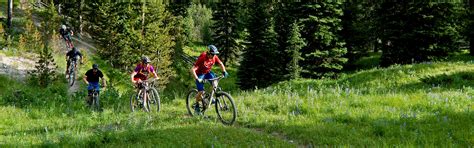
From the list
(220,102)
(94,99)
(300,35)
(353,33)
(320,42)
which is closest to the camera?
(220,102)

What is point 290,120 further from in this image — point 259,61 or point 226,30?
point 226,30

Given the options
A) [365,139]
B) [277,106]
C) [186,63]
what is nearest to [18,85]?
[277,106]

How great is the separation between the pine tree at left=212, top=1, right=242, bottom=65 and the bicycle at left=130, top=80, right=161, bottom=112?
49489 millimetres

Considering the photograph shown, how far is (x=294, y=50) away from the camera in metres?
34.3

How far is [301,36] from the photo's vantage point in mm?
35344

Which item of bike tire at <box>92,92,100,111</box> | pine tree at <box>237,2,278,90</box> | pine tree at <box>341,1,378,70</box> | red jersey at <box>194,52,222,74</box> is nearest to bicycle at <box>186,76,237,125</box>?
red jersey at <box>194,52,222,74</box>

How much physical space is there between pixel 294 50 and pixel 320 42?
8.21ft

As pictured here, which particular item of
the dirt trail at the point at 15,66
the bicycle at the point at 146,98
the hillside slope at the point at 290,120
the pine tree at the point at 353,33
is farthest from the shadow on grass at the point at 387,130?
the pine tree at the point at 353,33

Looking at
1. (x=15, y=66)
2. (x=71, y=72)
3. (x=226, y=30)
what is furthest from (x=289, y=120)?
(x=226, y=30)

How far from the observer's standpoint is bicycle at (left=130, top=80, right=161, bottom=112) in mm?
14313

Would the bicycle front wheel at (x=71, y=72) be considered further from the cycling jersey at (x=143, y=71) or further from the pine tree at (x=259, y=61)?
the pine tree at (x=259, y=61)

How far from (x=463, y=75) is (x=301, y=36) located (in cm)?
2036

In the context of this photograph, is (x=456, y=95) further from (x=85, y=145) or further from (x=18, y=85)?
(x=18, y=85)

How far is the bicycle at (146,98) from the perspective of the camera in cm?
1431
